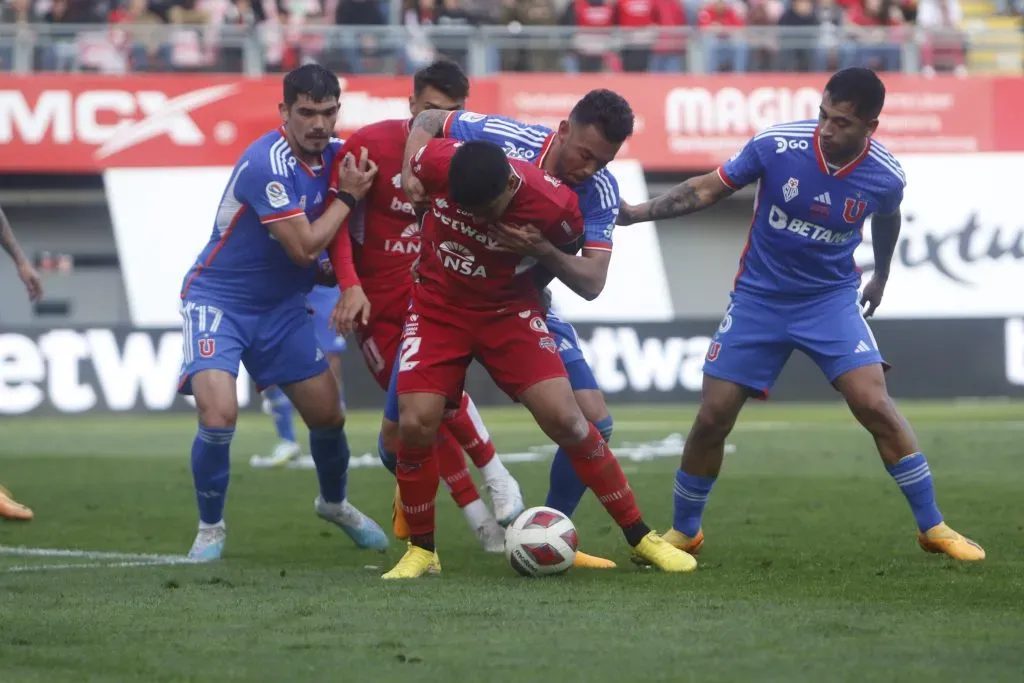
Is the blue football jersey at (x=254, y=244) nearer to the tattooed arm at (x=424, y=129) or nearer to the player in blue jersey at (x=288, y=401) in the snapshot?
the tattooed arm at (x=424, y=129)

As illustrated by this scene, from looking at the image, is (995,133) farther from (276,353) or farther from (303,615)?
(303,615)

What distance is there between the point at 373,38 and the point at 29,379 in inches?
269

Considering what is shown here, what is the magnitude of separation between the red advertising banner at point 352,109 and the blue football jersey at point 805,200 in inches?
601

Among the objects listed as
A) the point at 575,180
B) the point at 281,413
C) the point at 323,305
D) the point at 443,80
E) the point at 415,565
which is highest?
the point at 443,80

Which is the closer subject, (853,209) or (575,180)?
(575,180)

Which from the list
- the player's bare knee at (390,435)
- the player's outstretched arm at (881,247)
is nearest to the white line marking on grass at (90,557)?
the player's bare knee at (390,435)

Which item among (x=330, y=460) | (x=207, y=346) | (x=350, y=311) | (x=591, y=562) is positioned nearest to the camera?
(x=591, y=562)

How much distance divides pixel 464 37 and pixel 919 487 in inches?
642

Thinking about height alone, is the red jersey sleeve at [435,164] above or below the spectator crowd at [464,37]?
above

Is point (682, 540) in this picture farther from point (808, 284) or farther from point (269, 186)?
point (269, 186)

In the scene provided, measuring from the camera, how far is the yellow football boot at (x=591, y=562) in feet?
23.9

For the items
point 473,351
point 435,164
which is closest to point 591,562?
point 473,351

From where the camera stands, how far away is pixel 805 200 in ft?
24.3

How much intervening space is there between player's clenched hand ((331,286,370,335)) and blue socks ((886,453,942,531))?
261cm
